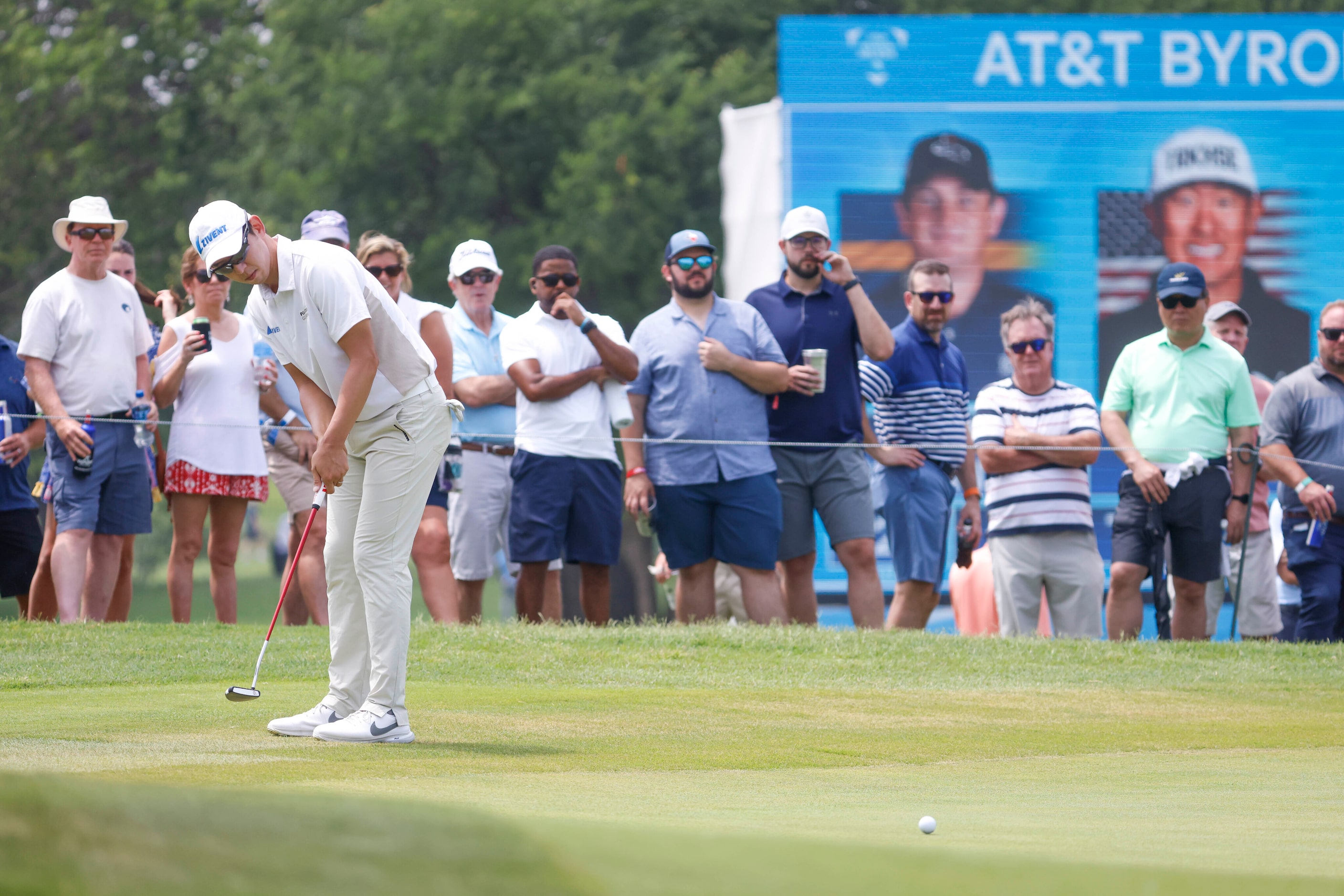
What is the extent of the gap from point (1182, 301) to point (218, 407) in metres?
5.54

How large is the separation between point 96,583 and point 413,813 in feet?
27.3

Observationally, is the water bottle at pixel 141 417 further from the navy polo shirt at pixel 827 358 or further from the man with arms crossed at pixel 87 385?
the navy polo shirt at pixel 827 358

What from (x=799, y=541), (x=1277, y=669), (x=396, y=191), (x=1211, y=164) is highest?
(x=396, y=191)

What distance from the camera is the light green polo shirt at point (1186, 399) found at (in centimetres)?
1065

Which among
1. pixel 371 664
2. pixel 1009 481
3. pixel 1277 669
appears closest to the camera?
pixel 371 664

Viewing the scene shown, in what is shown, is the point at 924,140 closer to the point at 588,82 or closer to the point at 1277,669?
the point at 1277,669

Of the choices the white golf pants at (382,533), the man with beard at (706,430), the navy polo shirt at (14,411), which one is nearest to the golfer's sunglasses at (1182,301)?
the man with beard at (706,430)

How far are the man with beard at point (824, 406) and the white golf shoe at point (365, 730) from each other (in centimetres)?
462

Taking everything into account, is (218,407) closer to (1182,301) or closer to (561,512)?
(561,512)

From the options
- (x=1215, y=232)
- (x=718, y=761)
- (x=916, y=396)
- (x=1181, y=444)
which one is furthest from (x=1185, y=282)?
(x=718, y=761)

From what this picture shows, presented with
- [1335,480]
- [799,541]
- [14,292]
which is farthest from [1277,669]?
[14,292]

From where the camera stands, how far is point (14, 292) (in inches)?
1150

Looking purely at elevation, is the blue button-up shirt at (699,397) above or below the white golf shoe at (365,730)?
above

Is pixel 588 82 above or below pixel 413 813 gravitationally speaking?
above
